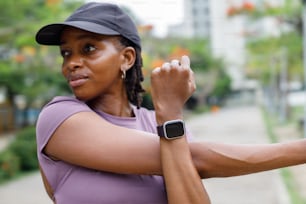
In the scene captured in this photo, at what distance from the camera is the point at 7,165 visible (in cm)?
1141

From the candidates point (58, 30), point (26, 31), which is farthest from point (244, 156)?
point (26, 31)

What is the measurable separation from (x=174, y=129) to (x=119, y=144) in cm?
12

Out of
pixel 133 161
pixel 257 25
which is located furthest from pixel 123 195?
pixel 257 25

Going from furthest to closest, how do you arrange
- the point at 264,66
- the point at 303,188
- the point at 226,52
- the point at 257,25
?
the point at 226,52 → the point at 264,66 → the point at 257,25 → the point at 303,188

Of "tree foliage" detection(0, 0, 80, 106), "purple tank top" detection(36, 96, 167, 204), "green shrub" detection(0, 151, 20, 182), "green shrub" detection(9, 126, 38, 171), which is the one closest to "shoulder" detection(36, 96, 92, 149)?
"purple tank top" detection(36, 96, 167, 204)

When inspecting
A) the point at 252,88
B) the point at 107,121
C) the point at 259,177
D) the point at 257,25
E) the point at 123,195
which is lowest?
the point at 252,88

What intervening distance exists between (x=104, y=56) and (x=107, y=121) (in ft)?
0.47

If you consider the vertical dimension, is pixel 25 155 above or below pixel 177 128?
below

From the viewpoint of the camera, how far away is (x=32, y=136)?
13055 millimetres

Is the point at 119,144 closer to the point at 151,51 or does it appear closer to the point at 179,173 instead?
the point at 179,173

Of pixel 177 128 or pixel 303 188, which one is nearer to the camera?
pixel 177 128

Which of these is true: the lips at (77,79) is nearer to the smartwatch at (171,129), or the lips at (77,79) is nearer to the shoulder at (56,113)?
the shoulder at (56,113)

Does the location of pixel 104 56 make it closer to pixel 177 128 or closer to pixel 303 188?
pixel 177 128

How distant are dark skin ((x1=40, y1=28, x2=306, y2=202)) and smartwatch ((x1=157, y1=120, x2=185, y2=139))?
1 centimetres
